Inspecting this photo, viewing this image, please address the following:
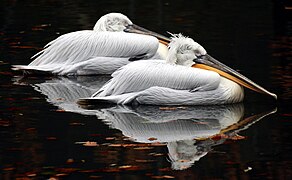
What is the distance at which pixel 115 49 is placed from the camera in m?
10.6

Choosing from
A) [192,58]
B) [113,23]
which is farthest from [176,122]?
[113,23]

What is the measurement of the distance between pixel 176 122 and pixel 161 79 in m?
0.81

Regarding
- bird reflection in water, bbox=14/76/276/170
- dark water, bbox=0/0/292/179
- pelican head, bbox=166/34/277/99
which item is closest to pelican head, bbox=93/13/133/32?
dark water, bbox=0/0/292/179

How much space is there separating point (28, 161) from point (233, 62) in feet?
15.9

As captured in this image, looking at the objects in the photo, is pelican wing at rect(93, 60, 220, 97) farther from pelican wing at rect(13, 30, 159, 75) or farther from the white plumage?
pelican wing at rect(13, 30, 159, 75)

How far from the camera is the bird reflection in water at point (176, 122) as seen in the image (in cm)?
707

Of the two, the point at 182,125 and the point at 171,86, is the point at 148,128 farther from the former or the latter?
the point at 171,86

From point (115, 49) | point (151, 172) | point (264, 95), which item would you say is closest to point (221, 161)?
point (151, 172)

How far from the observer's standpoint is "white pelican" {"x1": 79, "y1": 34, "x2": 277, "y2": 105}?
28.4 feet

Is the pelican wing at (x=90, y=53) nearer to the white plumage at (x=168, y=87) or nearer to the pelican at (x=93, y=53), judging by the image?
the pelican at (x=93, y=53)

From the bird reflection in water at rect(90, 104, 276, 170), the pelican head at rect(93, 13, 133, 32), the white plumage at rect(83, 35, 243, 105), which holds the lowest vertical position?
the bird reflection in water at rect(90, 104, 276, 170)

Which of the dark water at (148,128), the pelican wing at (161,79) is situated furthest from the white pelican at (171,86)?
the dark water at (148,128)

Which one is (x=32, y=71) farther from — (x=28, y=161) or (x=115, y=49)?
(x=28, y=161)

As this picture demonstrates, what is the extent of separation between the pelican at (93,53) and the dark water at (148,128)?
0.65 ft
